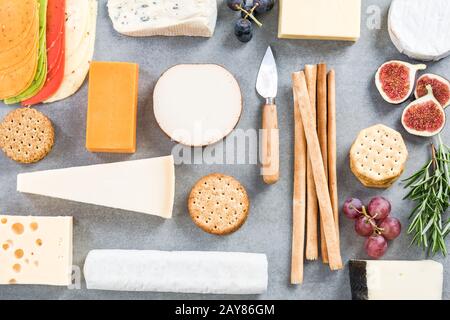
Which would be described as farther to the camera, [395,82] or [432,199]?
[395,82]

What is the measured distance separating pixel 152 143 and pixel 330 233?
31.1 inches

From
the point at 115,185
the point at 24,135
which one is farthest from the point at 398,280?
the point at 24,135

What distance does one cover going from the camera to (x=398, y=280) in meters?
2.45

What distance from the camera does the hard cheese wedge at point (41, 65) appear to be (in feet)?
8.11

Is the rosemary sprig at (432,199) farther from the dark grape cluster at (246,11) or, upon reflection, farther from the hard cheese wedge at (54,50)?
the hard cheese wedge at (54,50)

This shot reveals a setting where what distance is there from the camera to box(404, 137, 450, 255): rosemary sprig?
2428mm

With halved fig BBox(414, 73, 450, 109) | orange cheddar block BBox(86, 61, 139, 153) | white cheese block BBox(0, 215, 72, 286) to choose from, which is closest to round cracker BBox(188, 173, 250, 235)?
orange cheddar block BBox(86, 61, 139, 153)

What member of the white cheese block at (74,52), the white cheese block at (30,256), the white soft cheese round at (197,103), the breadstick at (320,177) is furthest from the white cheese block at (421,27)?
the white cheese block at (30,256)

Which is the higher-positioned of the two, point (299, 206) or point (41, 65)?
point (41, 65)

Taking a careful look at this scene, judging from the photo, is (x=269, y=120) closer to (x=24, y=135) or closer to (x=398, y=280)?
(x=398, y=280)

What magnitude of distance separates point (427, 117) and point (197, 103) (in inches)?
36.1

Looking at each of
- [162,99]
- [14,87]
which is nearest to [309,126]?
[162,99]

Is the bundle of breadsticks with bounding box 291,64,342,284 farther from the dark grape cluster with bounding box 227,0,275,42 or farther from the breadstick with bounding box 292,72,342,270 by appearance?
the dark grape cluster with bounding box 227,0,275,42

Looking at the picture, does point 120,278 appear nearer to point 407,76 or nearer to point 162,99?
point 162,99
